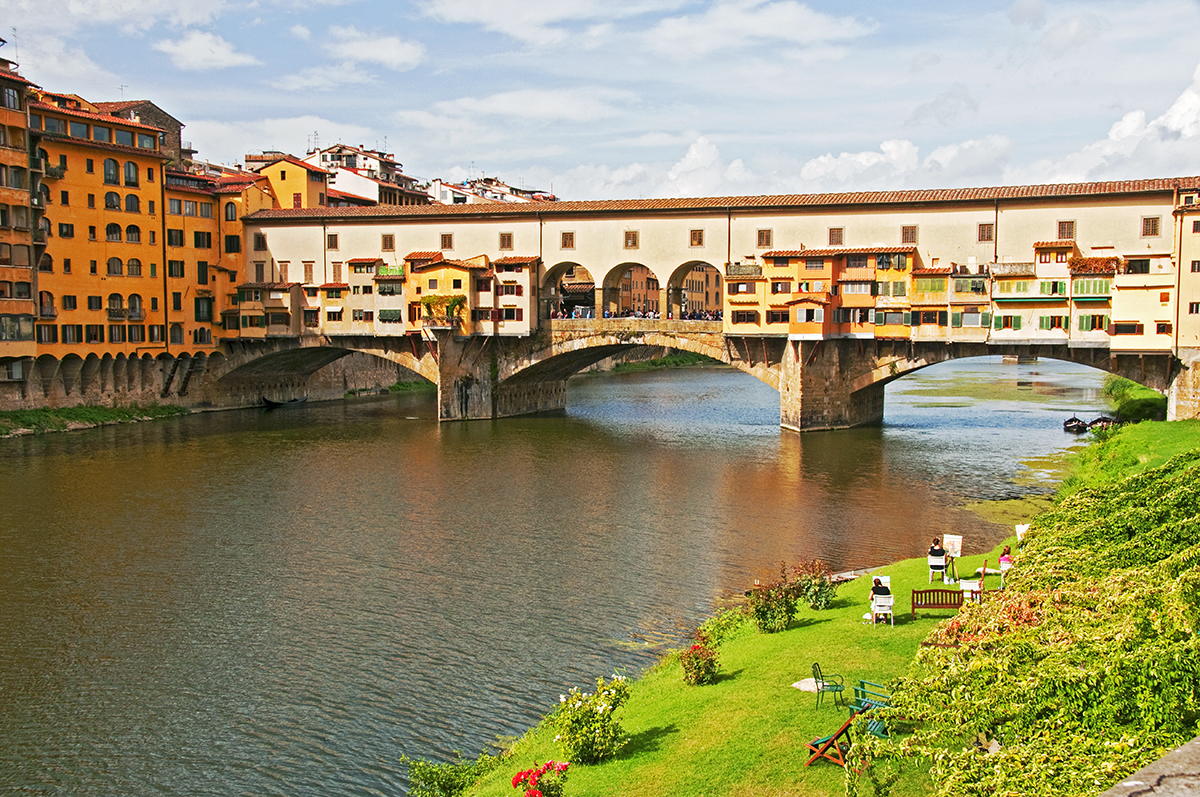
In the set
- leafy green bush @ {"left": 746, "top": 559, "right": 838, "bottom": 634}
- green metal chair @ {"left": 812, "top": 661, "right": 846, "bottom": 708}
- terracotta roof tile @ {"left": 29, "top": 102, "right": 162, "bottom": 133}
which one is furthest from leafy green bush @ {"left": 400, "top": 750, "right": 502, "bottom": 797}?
terracotta roof tile @ {"left": 29, "top": 102, "right": 162, "bottom": 133}

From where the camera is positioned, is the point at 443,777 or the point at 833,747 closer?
the point at 833,747

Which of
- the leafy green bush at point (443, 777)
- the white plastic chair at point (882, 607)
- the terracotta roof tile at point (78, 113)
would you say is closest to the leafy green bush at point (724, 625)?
the white plastic chair at point (882, 607)

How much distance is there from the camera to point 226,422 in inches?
2365

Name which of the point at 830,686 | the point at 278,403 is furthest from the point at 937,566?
the point at 278,403

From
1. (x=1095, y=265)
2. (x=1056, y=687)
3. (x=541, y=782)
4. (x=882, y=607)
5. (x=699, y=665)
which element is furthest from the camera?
(x=1095, y=265)

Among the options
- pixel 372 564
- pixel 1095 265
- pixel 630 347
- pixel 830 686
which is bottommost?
pixel 372 564

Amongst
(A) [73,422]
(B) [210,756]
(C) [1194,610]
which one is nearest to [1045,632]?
(C) [1194,610]

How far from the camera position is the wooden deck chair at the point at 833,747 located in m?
12.7

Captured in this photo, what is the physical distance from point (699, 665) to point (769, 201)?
131ft

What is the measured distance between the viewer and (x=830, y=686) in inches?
576

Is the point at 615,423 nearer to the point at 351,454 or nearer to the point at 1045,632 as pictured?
the point at 351,454

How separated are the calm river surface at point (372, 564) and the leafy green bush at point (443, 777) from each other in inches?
31.0

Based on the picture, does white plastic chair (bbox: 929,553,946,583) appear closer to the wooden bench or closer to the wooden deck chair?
the wooden bench

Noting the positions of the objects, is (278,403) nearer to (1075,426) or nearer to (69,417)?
(69,417)
